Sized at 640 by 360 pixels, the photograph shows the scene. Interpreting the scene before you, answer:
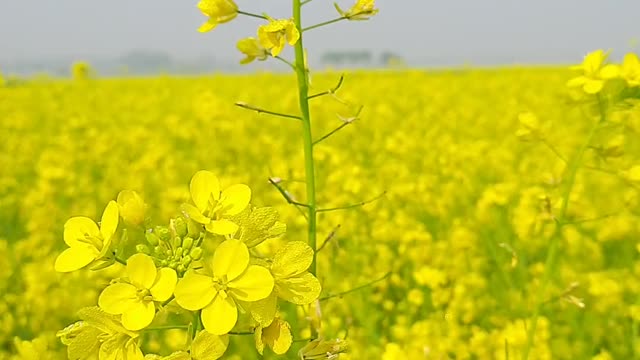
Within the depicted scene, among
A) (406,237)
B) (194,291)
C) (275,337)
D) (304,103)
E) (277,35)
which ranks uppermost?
(277,35)

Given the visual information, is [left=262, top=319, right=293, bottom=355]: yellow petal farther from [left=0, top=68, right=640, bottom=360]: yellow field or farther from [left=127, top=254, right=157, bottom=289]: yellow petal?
[left=0, top=68, right=640, bottom=360]: yellow field

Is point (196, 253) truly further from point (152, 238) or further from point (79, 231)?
point (79, 231)

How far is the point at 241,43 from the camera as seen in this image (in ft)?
4.36

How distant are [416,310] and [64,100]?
32.1 ft

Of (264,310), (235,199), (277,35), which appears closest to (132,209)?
(235,199)

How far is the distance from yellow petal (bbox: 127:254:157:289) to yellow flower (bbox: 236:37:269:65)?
1.93 ft

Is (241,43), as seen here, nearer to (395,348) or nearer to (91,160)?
(395,348)

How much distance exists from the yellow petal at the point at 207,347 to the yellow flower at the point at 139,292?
69mm

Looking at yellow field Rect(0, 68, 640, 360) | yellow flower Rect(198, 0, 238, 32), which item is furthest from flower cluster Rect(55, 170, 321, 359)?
yellow flower Rect(198, 0, 238, 32)

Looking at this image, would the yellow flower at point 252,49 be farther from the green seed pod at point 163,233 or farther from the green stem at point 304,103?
the green seed pod at point 163,233

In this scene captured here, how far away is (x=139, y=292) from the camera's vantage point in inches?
34.8

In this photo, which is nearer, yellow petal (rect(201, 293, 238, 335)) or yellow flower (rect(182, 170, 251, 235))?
yellow petal (rect(201, 293, 238, 335))

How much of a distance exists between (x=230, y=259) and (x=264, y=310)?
0.34ft

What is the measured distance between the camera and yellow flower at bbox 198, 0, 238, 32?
4.28 ft
